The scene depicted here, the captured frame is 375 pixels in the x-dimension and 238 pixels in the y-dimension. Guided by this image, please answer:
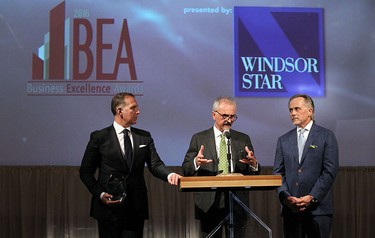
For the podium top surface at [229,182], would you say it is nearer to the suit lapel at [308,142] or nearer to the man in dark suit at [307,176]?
the man in dark suit at [307,176]

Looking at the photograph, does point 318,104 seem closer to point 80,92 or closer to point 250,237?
point 80,92

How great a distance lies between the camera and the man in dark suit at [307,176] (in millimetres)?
4043

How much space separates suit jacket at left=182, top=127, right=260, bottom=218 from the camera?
4043 mm

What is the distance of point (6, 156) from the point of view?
6.08m

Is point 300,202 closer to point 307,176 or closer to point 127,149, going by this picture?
point 307,176

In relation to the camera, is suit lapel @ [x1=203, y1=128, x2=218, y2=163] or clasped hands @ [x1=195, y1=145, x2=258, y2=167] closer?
clasped hands @ [x1=195, y1=145, x2=258, y2=167]

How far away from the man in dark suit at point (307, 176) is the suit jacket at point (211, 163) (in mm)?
328

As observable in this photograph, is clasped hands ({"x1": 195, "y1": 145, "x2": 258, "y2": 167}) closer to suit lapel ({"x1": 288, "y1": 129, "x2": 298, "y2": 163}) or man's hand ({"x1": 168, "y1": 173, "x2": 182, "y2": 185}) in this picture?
man's hand ({"x1": 168, "y1": 173, "x2": 182, "y2": 185})

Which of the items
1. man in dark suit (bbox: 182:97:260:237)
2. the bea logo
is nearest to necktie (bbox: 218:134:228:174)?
man in dark suit (bbox: 182:97:260:237)

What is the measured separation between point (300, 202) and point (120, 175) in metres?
1.28

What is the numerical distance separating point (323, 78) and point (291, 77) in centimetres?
37

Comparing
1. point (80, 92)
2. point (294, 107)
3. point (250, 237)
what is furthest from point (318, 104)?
point (250, 237)

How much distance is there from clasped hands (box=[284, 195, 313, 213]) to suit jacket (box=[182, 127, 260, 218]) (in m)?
0.34

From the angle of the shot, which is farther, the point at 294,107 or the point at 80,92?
the point at 80,92
